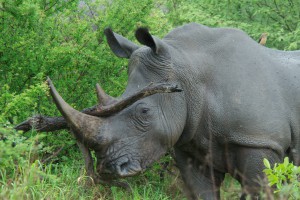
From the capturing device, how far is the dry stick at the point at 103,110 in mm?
5141

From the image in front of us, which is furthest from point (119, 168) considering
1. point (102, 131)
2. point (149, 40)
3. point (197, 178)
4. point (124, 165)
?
point (197, 178)

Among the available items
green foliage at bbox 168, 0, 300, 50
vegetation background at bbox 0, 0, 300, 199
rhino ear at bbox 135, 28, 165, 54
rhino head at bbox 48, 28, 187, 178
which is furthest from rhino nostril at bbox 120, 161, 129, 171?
green foliage at bbox 168, 0, 300, 50

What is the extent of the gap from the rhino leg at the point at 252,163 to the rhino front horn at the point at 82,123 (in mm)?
1253

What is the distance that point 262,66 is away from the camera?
5883 millimetres

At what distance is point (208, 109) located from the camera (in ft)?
18.8

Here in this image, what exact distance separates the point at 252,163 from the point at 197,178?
727 mm

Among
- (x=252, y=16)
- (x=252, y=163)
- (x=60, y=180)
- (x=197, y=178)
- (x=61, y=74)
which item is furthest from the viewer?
(x=252, y=16)

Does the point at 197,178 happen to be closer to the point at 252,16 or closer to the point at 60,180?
the point at 60,180

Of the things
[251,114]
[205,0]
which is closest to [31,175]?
[251,114]

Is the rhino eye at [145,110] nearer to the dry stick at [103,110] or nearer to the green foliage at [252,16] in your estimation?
the dry stick at [103,110]

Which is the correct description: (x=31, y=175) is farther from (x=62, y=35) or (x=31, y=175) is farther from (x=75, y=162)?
(x=62, y=35)

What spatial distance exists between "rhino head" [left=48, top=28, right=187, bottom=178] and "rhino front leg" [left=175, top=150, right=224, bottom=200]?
65 cm

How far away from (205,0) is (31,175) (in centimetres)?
634

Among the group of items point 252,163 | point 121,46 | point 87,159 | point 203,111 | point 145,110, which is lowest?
point 252,163
